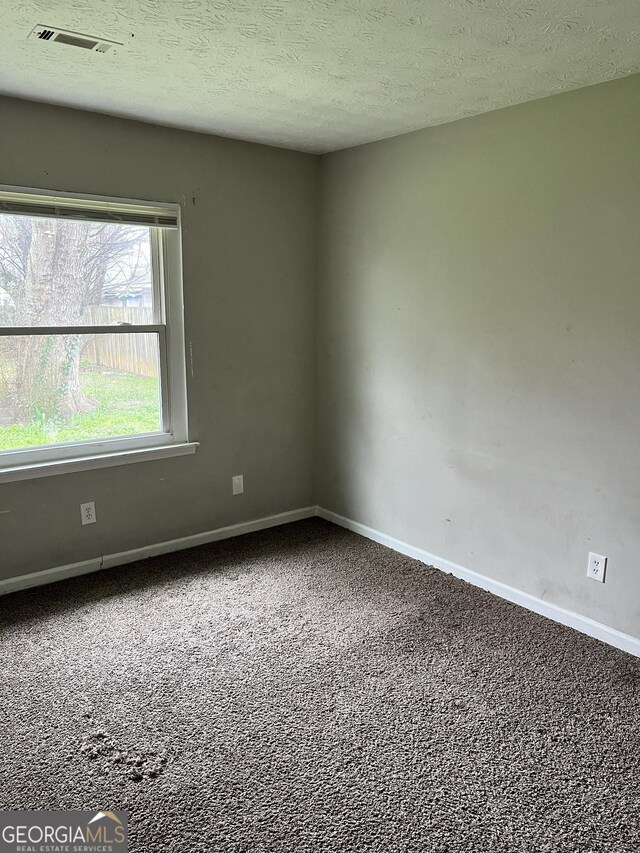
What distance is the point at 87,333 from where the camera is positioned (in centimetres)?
326

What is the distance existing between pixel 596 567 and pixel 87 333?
2.67 meters

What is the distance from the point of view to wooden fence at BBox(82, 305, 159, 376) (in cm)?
330

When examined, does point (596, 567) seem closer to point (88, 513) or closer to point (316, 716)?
point (316, 716)

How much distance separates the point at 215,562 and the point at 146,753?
5.00ft

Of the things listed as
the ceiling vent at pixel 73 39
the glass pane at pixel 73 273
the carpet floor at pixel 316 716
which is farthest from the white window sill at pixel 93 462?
the ceiling vent at pixel 73 39

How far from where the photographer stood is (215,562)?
3.55 m

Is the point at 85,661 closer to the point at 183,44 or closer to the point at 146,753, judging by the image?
the point at 146,753

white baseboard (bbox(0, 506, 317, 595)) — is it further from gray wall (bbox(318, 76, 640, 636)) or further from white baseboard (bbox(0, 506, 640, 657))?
gray wall (bbox(318, 76, 640, 636))

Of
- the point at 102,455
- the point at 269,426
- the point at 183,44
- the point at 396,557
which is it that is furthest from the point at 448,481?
the point at 183,44

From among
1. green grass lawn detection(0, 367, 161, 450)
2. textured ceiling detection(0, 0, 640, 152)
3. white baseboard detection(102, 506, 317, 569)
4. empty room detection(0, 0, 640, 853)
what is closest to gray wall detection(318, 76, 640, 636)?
empty room detection(0, 0, 640, 853)

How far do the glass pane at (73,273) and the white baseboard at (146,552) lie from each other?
1.25 meters

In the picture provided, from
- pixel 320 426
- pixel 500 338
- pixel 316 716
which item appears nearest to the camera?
pixel 316 716

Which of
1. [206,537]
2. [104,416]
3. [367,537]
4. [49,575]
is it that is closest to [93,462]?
[104,416]

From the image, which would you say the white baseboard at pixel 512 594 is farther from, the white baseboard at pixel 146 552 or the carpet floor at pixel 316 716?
the white baseboard at pixel 146 552
